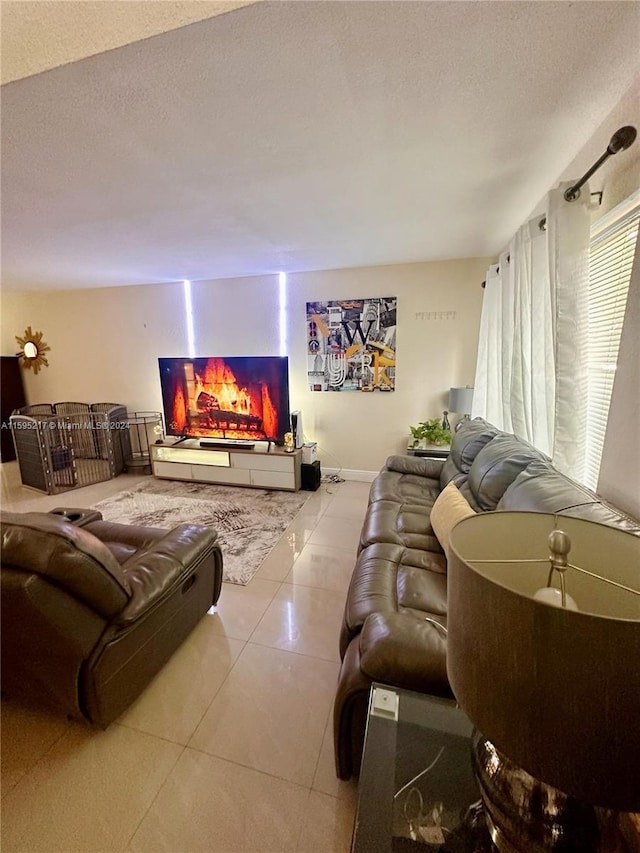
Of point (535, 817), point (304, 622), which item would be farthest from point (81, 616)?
point (535, 817)

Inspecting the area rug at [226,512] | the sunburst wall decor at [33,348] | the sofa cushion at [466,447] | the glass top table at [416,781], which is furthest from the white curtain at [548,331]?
the sunburst wall decor at [33,348]

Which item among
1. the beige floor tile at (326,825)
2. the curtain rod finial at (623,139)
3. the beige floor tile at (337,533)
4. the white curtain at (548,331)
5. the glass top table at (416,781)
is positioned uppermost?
the curtain rod finial at (623,139)

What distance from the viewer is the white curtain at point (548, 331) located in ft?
5.08

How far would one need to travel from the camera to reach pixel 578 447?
1.58 meters

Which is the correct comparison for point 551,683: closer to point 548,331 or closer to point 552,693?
point 552,693

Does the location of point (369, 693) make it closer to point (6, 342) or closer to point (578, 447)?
point (578, 447)

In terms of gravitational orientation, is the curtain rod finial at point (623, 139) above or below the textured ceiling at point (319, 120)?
below

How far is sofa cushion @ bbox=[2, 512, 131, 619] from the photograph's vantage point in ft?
3.43

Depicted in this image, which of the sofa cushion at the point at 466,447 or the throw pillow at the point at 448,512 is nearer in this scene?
the throw pillow at the point at 448,512

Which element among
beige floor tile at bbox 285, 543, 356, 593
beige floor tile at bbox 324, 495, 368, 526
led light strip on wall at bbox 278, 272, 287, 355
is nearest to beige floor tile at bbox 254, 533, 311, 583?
beige floor tile at bbox 285, 543, 356, 593

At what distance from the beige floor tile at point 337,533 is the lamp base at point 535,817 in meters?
2.00

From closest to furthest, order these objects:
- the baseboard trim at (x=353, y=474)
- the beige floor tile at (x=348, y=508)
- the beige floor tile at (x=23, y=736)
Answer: the beige floor tile at (x=23, y=736) < the beige floor tile at (x=348, y=508) < the baseboard trim at (x=353, y=474)

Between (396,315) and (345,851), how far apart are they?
12.1 ft

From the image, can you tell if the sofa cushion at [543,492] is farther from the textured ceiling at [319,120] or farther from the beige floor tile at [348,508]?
the beige floor tile at [348,508]
